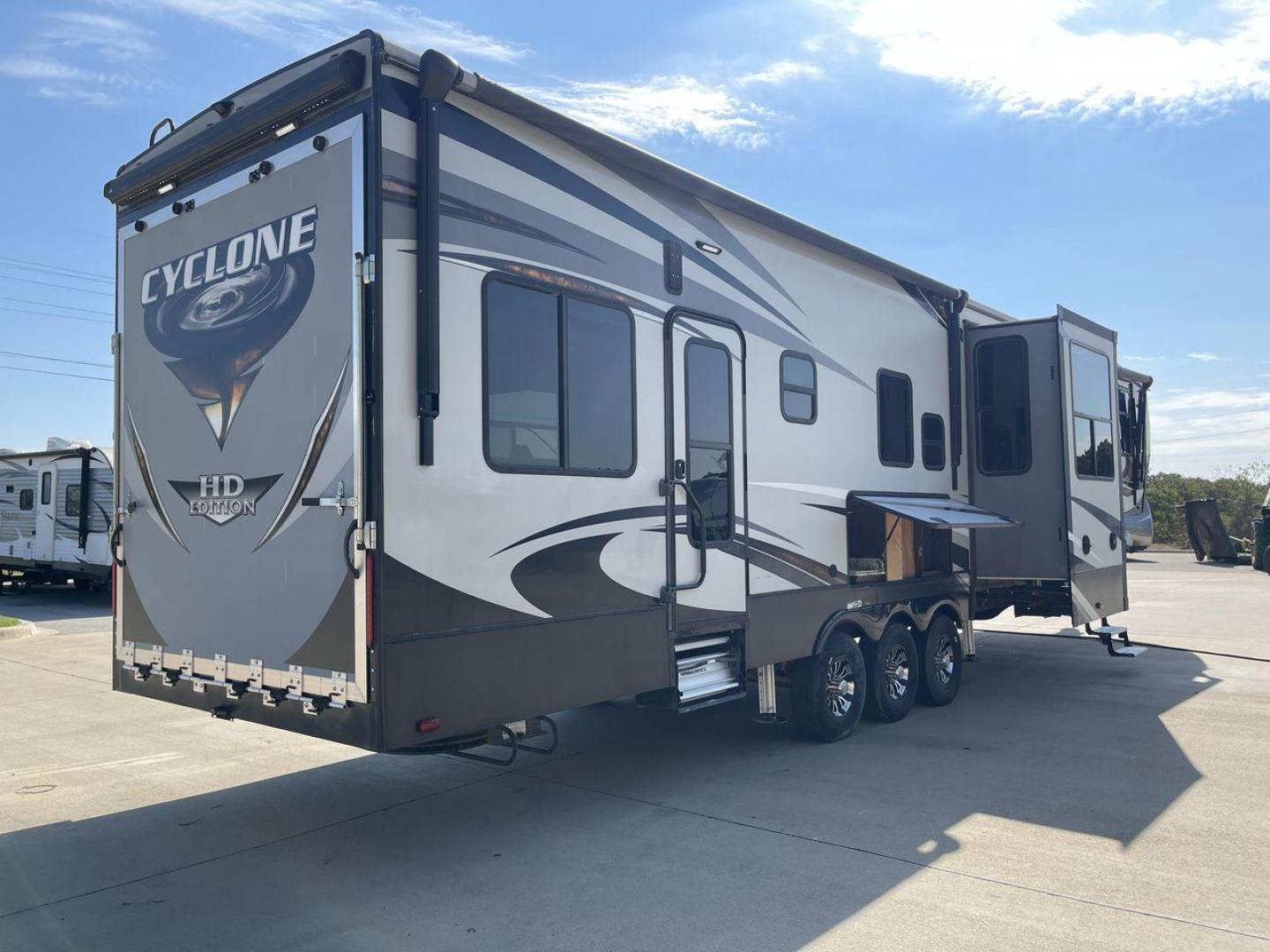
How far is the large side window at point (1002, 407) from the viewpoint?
30.3ft

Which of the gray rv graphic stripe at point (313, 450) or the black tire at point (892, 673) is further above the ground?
the gray rv graphic stripe at point (313, 450)

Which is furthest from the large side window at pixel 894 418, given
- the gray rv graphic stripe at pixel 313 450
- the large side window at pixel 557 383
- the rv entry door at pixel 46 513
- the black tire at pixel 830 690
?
the rv entry door at pixel 46 513

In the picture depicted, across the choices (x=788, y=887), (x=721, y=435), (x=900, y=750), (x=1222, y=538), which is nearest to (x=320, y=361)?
(x=721, y=435)

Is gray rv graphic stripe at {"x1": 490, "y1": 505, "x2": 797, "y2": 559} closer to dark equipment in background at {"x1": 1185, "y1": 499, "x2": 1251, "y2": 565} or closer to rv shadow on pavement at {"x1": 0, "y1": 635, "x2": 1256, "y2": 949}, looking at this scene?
rv shadow on pavement at {"x1": 0, "y1": 635, "x2": 1256, "y2": 949}

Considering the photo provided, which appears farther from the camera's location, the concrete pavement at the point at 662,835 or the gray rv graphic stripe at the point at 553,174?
the gray rv graphic stripe at the point at 553,174

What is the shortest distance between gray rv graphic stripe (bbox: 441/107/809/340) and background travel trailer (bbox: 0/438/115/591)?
48.3ft

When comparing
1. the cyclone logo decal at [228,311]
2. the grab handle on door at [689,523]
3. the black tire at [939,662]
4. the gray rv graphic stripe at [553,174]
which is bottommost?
the black tire at [939,662]

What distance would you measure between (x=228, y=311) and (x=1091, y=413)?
7664 millimetres

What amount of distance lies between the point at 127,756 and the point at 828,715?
4.98 metres

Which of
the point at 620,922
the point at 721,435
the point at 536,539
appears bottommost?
the point at 620,922

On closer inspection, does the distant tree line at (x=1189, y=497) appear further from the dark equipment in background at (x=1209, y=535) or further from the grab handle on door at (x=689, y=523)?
the grab handle on door at (x=689, y=523)

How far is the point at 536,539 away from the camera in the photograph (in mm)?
5078

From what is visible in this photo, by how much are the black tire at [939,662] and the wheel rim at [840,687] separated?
1217mm

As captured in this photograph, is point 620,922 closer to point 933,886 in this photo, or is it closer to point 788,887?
point 788,887
